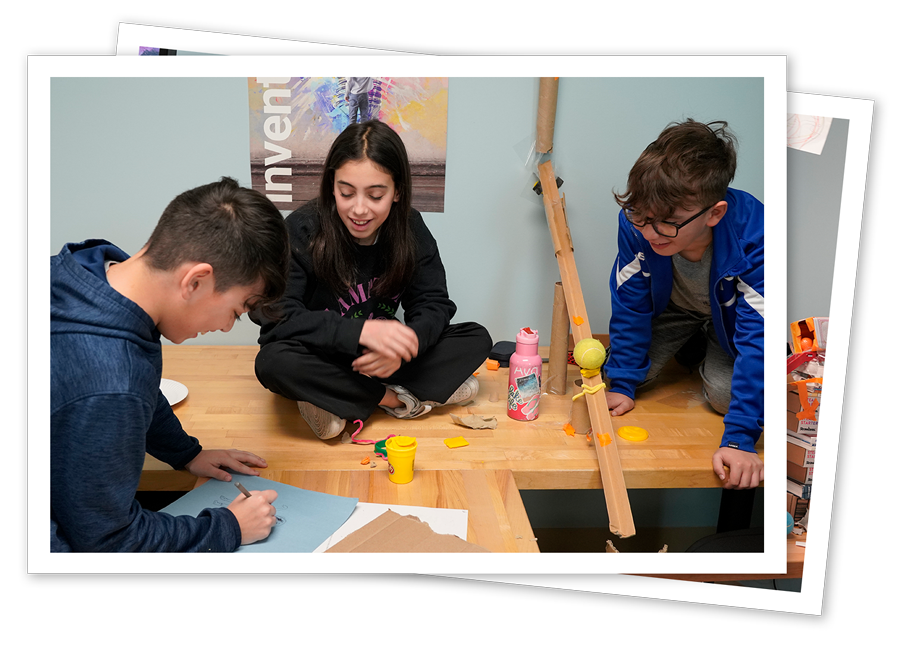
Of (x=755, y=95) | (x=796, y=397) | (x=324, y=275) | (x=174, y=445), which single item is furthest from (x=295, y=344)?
(x=755, y=95)

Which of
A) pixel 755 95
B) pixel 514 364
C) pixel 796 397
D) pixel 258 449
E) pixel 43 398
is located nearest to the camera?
pixel 43 398

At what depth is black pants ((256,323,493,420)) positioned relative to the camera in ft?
3.86

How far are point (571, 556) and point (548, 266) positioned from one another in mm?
1004

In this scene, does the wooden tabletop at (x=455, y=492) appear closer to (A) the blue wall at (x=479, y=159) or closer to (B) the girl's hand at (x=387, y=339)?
(B) the girl's hand at (x=387, y=339)

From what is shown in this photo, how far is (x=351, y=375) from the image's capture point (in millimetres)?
1211

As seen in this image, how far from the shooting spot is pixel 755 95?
1611 millimetres

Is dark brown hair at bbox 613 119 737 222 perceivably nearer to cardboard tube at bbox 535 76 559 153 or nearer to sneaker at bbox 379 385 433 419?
cardboard tube at bbox 535 76 559 153

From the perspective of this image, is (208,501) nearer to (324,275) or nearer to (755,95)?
(324,275)

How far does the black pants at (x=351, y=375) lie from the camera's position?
1176 mm

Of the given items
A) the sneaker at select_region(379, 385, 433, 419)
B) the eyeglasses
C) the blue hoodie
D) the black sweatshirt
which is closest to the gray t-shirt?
the eyeglasses

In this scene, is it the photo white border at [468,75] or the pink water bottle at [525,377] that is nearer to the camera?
the photo white border at [468,75]

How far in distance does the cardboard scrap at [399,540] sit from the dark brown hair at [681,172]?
0.65 meters

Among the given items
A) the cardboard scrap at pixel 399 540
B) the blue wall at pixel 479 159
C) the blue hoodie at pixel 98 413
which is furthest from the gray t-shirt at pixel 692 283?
the blue hoodie at pixel 98 413

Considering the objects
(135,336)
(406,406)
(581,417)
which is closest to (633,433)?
(581,417)
